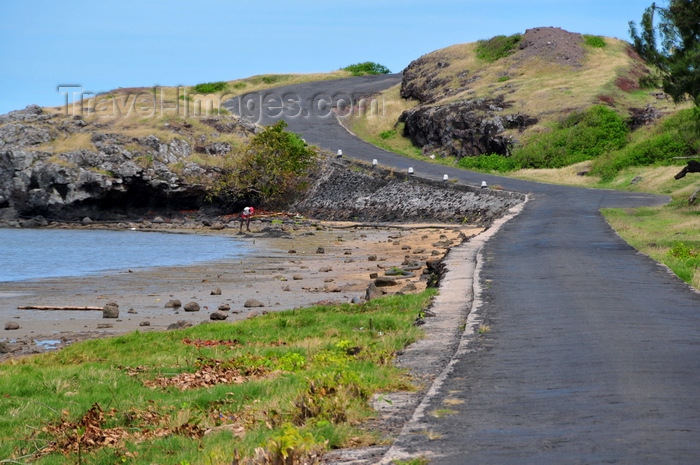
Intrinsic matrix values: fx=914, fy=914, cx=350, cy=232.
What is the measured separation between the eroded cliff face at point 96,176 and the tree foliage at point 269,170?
9.96ft

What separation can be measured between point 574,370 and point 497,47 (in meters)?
89.0

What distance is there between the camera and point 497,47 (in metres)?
95.9

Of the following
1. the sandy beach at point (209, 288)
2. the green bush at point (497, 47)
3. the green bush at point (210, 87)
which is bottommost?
the sandy beach at point (209, 288)

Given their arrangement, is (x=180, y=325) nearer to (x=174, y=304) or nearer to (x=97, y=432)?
(x=174, y=304)

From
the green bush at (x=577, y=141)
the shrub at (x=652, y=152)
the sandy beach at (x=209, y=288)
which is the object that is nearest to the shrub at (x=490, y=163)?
the green bush at (x=577, y=141)

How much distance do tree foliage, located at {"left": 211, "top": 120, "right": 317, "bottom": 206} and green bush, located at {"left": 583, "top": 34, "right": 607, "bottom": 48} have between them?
38055mm

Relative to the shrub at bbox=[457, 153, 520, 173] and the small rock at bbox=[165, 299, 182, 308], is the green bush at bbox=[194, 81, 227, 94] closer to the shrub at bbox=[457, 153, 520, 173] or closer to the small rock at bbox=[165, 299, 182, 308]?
the shrub at bbox=[457, 153, 520, 173]

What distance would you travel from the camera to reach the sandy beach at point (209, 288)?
2048 cm

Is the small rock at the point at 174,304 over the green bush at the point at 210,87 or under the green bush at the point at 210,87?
under

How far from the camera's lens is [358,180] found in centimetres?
6594

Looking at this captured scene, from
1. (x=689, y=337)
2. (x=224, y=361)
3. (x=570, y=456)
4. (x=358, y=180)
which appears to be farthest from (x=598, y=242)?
(x=358, y=180)

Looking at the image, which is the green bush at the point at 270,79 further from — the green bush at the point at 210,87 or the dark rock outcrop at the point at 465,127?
the dark rock outcrop at the point at 465,127

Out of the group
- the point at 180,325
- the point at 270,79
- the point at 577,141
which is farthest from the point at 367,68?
the point at 180,325

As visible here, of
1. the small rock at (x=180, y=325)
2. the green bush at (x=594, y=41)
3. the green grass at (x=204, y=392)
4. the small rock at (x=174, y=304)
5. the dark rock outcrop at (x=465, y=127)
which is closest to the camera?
the green grass at (x=204, y=392)
